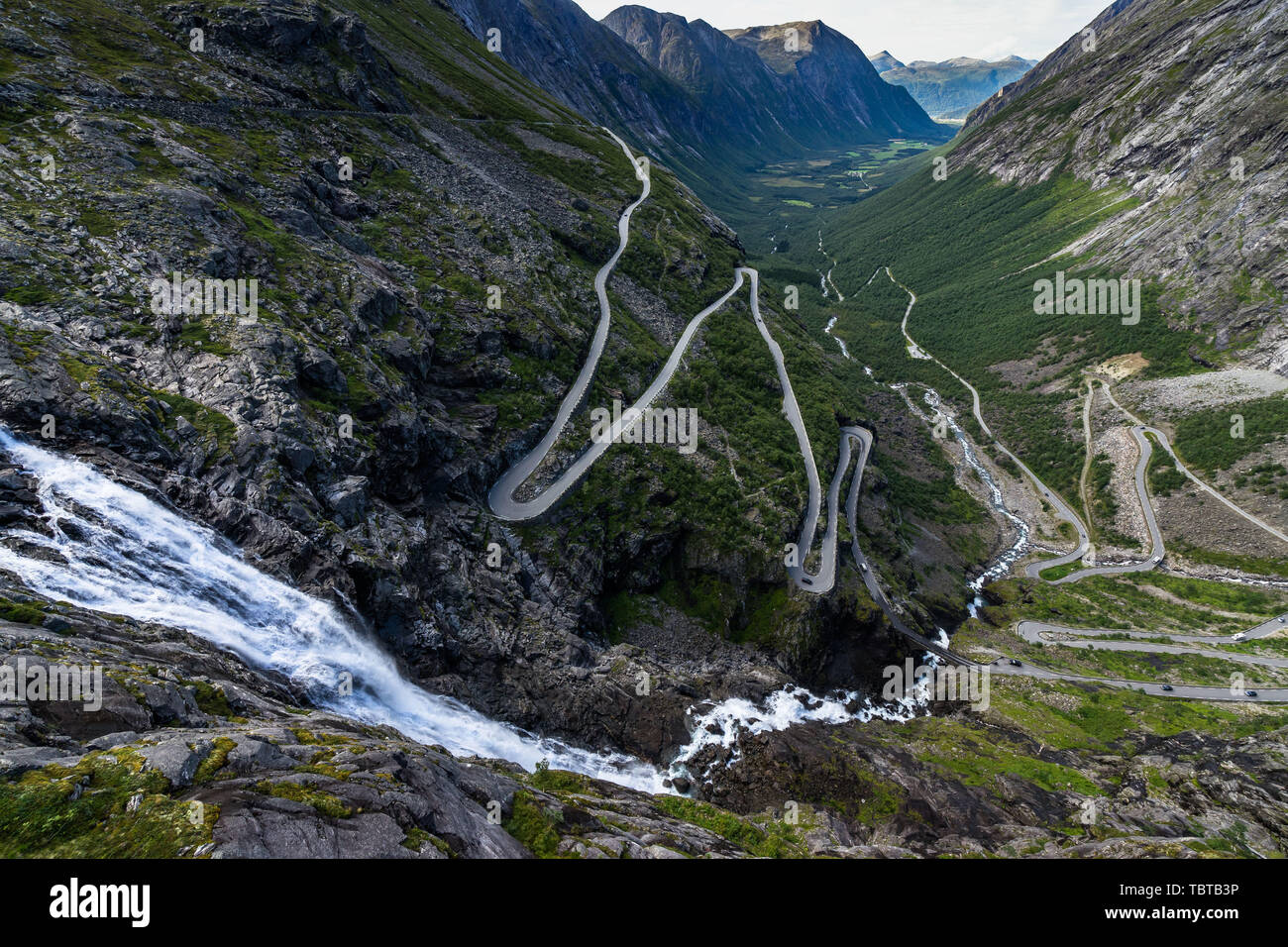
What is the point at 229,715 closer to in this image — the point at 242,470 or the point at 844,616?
the point at 242,470

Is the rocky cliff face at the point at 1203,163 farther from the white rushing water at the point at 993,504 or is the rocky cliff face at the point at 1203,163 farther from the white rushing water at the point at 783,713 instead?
the white rushing water at the point at 783,713

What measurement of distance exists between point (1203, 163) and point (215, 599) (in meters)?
197

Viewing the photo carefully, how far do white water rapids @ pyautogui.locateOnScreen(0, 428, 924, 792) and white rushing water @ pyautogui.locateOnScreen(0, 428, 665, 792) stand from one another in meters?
0.06

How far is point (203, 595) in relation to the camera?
95.2 feet

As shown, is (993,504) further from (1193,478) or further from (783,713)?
(783,713)

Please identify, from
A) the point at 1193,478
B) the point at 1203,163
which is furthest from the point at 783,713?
the point at 1203,163

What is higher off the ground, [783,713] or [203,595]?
[203,595]

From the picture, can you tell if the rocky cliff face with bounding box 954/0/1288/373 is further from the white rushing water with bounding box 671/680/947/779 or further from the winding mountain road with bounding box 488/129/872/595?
the white rushing water with bounding box 671/680/947/779

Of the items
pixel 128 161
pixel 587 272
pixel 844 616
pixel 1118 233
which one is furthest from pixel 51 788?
pixel 1118 233

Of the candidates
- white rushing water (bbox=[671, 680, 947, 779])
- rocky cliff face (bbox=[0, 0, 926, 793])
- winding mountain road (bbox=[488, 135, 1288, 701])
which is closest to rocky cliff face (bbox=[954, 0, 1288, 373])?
winding mountain road (bbox=[488, 135, 1288, 701])

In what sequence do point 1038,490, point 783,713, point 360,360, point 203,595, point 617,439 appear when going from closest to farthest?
point 203,595 < point 783,713 < point 360,360 < point 617,439 < point 1038,490

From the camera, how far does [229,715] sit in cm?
2195

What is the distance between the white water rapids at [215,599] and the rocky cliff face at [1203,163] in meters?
135
